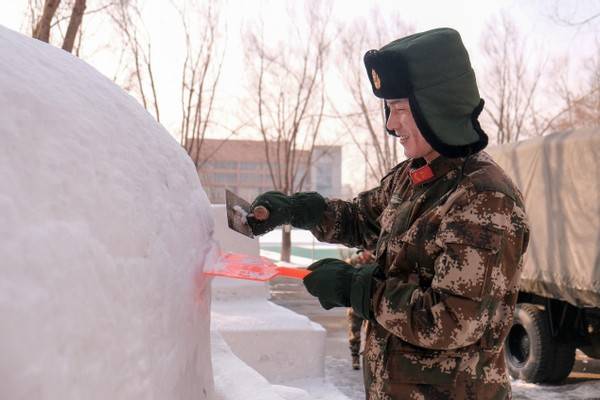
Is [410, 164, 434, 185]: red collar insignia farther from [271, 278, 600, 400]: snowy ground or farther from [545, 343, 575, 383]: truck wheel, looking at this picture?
[545, 343, 575, 383]: truck wheel

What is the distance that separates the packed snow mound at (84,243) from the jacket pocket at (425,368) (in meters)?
0.56

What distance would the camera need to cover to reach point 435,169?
5.55ft

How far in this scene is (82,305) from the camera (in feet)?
2.75

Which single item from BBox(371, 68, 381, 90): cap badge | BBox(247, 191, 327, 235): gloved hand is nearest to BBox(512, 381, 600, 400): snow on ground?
BBox(247, 191, 327, 235): gloved hand

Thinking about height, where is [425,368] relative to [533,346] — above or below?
above

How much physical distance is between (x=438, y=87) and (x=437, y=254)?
424 mm

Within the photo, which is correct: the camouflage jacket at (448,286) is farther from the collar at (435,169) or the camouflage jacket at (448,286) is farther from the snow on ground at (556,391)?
the snow on ground at (556,391)

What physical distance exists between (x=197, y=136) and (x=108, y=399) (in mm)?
13012

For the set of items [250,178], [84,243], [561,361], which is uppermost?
[250,178]

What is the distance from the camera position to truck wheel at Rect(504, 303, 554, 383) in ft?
18.3

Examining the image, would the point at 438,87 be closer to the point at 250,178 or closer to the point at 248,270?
the point at 248,270

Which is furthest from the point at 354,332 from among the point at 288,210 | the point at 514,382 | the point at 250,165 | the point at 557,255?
the point at 250,165

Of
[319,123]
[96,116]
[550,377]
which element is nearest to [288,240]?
[319,123]

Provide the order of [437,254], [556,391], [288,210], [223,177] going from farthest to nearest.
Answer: [223,177]
[556,391]
[288,210]
[437,254]
